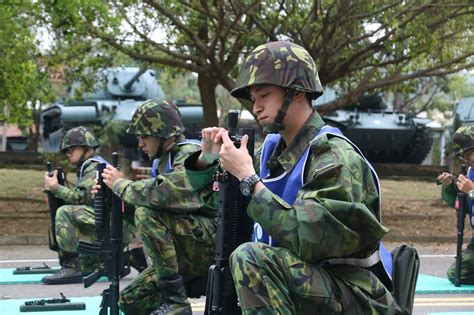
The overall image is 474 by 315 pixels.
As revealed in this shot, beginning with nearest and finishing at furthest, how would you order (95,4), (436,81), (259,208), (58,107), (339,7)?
1. (259,208)
2. (95,4)
3. (339,7)
4. (58,107)
5. (436,81)

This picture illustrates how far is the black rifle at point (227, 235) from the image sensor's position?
170 inches

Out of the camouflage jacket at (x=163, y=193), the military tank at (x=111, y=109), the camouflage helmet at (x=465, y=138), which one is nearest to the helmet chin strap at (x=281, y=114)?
the camouflage jacket at (x=163, y=193)

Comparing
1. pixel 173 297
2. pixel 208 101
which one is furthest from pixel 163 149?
pixel 208 101

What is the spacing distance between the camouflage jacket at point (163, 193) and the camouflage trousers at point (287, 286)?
6.91 ft

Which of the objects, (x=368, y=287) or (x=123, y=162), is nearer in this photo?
(x=368, y=287)

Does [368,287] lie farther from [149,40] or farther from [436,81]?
[436,81]

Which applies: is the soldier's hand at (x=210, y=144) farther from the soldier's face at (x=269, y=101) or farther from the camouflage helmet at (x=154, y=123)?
the camouflage helmet at (x=154, y=123)

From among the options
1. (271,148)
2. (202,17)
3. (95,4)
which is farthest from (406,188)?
(271,148)

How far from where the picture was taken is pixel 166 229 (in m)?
6.20

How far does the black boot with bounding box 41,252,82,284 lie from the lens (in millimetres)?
9156

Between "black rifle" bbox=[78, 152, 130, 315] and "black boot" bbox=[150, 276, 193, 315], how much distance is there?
0.30 meters

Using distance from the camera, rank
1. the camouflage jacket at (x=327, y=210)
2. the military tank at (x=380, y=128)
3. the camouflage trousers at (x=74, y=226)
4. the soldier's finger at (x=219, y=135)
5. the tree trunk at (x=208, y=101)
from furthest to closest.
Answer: the military tank at (x=380, y=128) < the tree trunk at (x=208, y=101) < the camouflage trousers at (x=74, y=226) < the soldier's finger at (x=219, y=135) < the camouflage jacket at (x=327, y=210)

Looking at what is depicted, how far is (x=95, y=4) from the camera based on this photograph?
1247 centimetres

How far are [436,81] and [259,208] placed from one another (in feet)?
106
